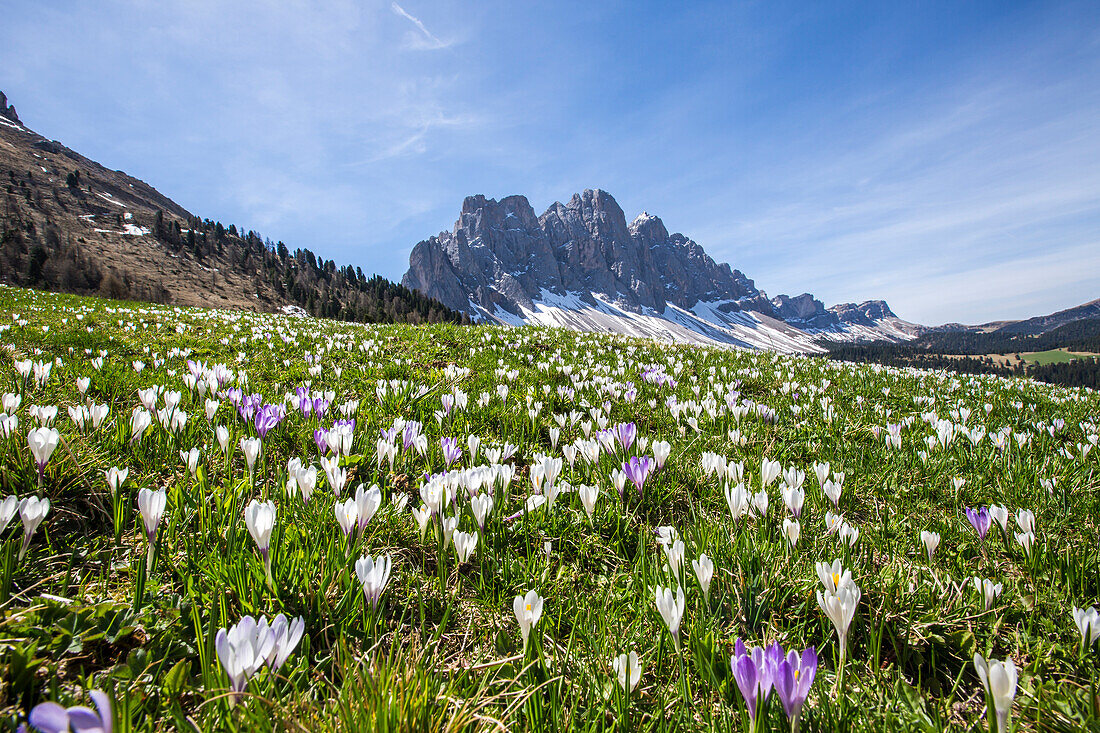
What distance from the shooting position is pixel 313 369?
203 inches

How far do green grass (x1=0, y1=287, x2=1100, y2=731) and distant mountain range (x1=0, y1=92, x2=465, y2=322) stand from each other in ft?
236

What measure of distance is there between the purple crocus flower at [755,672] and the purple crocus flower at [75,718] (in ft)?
4.57

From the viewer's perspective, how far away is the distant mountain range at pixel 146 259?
82.8 metres

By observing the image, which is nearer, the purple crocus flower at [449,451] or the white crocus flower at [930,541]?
the white crocus flower at [930,541]

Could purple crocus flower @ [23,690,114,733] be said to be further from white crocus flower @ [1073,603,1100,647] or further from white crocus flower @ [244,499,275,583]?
white crocus flower @ [1073,603,1100,647]

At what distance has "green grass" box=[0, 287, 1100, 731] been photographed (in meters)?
1.33

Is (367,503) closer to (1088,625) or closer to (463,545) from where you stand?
(463,545)

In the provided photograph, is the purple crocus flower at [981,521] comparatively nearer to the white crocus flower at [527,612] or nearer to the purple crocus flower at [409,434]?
the white crocus flower at [527,612]

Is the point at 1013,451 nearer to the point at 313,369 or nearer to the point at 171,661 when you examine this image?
the point at 171,661

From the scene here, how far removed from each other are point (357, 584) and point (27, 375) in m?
4.22

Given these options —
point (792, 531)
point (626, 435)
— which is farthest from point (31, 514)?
point (792, 531)

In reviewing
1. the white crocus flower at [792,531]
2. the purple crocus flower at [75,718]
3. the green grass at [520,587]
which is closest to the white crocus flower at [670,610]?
the green grass at [520,587]

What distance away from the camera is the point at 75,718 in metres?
0.88

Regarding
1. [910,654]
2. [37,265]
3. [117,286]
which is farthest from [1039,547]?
[37,265]
